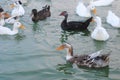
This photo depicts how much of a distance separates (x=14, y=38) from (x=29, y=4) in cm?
408

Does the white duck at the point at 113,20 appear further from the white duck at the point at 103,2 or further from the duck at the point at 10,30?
the duck at the point at 10,30

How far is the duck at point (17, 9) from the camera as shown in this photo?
13.5 meters

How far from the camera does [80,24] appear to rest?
12.2m

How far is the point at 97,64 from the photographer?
9.10 metres

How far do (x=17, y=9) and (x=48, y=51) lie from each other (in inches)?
160

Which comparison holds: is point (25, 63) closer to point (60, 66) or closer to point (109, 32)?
point (60, 66)

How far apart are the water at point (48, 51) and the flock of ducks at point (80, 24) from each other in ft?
0.50

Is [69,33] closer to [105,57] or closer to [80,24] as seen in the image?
[80,24]

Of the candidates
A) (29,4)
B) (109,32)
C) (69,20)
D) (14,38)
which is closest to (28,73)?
(14,38)

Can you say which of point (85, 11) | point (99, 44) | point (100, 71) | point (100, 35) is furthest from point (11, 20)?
point (100, 71)

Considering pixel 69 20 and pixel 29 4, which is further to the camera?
pixel 29 4

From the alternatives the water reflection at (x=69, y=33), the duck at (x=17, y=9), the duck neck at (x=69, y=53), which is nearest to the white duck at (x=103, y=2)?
the duck at (x=17, y=9)

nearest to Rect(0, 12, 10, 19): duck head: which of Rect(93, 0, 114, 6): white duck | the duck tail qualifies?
Rect(93, 0, 114, 6): white duck

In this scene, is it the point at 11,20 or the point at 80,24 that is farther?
the point at 11,20
